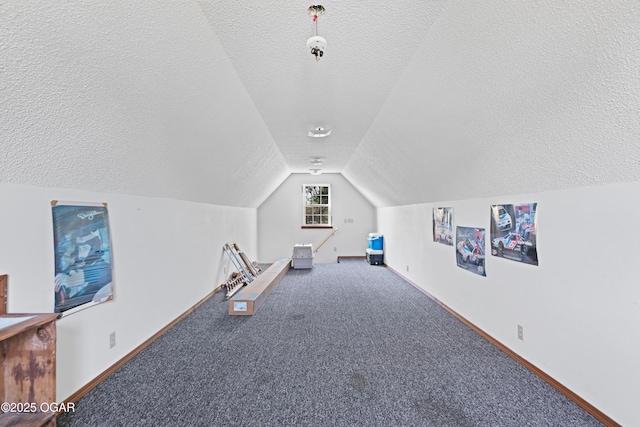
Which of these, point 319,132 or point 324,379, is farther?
point 319,132

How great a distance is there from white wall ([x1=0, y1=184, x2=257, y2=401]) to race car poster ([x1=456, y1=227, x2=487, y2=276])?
3.61m

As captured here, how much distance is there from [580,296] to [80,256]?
144 inches

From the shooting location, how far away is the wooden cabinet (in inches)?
57.1

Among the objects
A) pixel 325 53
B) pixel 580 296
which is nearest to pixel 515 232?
pixel 580 296

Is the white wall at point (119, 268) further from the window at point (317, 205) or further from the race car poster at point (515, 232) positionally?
the window at point (317, 205)

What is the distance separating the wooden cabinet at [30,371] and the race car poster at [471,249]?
3.60 m

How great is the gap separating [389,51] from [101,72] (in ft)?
6.02

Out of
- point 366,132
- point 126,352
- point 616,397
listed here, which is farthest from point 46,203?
point 616,397

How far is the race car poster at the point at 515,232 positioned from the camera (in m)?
2.28

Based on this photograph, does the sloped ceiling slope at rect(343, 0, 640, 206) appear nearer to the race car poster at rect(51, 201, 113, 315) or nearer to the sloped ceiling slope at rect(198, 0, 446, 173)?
the sloped ceiling slope at rect(198, 0, 446, 173)

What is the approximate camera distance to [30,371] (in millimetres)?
1464

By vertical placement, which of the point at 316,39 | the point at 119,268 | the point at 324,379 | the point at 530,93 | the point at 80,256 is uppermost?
the point at 316,39

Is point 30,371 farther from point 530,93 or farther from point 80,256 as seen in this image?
point 530,93

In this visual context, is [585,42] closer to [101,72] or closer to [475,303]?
[101,72]
